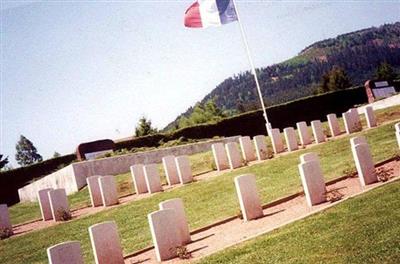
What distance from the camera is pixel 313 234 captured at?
21.1ft

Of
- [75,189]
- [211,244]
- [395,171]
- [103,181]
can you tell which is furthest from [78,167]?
[395,171]

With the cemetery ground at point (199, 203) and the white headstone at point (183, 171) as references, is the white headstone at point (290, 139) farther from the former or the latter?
the white headstone at point (183, 171)

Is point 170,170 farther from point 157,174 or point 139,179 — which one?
point 139,179

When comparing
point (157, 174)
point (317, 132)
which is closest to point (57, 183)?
point (157, 174)

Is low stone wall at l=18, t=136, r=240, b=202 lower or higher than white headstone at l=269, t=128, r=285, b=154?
higher

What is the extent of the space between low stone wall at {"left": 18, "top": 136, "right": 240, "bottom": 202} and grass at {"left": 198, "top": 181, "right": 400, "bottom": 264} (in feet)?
46.7

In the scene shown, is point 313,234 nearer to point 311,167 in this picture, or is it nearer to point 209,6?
point 311,167

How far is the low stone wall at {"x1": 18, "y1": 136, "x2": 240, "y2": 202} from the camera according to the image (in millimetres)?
19531

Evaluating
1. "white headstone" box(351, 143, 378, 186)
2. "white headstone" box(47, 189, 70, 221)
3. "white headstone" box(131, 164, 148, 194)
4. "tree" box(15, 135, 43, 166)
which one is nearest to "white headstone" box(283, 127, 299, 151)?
"white headstone" box(131, 164, 148, 194)

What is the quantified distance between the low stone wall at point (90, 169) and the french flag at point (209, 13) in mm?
7344

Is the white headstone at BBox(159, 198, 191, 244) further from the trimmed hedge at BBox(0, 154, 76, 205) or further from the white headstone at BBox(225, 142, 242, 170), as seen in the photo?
the trimmed hedge at BBox(0, 154, 76, 205)

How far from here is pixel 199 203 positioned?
1190cm

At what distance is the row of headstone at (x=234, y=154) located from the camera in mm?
16594

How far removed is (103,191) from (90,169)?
19.8ft
